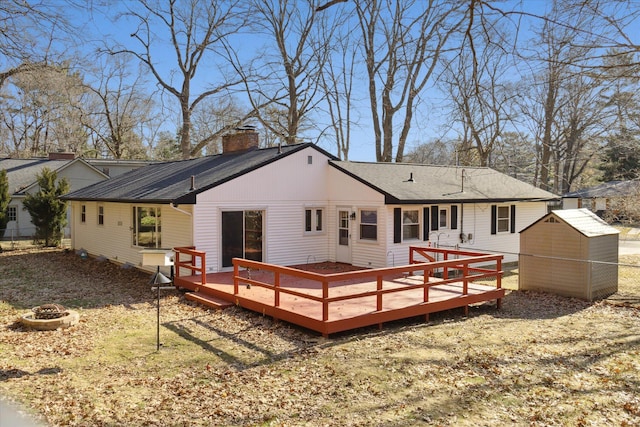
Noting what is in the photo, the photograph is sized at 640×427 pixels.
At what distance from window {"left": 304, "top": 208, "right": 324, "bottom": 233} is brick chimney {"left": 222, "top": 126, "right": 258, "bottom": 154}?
158 inches

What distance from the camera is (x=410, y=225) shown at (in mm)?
15930

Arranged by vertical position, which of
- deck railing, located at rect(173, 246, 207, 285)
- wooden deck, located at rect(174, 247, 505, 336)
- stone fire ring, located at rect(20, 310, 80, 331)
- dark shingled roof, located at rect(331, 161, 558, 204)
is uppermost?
dark shingled roof, located at rect(331, 161, 558, 204)

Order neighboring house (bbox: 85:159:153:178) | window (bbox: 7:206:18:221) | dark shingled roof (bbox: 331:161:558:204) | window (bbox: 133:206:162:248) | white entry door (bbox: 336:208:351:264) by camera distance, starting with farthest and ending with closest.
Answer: neighboring house (bbox: 85:159:153:178) → window (bbox: 7:206:18:221) → white entry door (bbox: 336:208:351:264) → dark shingled roof (bbox: 331:161:558:204) → window (bbox: 133:206:162:248)

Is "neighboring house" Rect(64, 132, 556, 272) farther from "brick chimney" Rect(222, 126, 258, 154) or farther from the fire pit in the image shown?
the fire pit

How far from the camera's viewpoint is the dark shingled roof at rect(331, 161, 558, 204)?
51.4 feet

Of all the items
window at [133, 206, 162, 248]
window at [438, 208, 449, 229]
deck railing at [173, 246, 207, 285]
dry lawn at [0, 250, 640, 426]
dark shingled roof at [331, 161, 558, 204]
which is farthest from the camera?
window at [438, 208, 449, 229]

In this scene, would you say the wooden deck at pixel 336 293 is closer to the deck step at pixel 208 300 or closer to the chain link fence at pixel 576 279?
the deck step at pixel 208 300

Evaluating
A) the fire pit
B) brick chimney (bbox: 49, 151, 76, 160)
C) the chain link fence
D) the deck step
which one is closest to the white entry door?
the chain link fence

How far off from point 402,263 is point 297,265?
Answer: 332 centimetres

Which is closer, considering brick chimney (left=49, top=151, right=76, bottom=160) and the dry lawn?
the dry lawn

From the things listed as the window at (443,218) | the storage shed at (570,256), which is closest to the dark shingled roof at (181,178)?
the window at (443,218)

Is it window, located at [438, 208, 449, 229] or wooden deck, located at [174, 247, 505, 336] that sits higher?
window, located at [438, 208, 449, 229]

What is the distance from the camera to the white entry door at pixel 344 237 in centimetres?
1609

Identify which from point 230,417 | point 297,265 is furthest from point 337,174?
point 230,417
